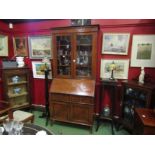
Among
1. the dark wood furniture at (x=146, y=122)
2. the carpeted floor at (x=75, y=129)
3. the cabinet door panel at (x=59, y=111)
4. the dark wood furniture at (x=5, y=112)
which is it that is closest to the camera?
the dark wood furniture at (x=146, y=122)

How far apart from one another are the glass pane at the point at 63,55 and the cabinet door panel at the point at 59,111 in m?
0.68

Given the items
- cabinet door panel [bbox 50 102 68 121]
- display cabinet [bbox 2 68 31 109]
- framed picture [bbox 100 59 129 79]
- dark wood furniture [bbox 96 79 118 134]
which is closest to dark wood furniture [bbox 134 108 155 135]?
dark wood furniture [bbox 96 79 118 134]

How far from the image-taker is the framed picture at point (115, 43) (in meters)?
2.64

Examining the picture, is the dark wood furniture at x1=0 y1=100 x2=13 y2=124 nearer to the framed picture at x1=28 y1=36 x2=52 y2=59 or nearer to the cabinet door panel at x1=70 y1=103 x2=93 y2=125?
the cabinet door panel at x1=70 y1=103 x2=93 y2=125

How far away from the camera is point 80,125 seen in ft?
9.22

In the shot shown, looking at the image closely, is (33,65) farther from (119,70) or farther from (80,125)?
(119,70)

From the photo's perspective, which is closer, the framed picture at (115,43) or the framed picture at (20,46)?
the framed picture at (115,43)

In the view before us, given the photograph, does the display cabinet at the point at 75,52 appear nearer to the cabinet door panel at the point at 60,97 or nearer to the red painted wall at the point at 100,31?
the red painted wall at the point at 100,31

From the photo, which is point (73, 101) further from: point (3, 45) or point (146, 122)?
point (3, 45)

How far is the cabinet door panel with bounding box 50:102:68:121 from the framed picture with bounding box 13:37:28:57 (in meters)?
1.66

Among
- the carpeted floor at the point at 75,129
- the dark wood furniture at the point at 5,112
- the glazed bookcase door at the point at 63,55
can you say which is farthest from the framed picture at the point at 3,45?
the carpeted floor at the point at 75,129

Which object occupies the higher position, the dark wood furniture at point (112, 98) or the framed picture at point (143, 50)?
the framed picture at point (143, 50)
